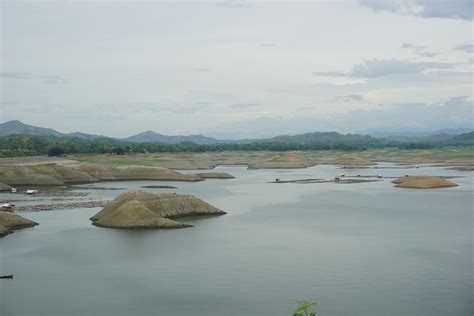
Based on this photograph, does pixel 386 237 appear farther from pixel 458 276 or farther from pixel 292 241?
pixel 458 276

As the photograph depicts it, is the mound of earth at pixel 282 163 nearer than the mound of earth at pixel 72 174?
No

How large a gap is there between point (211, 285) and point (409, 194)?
143 feet

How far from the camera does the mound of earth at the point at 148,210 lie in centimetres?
3828

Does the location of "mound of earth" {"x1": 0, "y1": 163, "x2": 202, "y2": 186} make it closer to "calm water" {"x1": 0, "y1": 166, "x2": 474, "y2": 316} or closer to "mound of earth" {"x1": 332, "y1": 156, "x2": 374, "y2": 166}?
"calm water" {"x1": 0, "y1": 166, "x2": 474, "y2": 316}

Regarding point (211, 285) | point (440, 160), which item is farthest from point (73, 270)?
point (440, 160)

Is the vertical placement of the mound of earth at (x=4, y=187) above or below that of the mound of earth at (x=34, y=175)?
below

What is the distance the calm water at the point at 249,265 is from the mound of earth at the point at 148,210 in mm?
1418

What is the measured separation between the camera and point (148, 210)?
129 feet

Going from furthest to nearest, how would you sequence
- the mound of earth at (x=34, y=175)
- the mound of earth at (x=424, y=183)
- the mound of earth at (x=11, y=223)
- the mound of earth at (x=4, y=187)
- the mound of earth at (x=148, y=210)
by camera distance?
the mound of earth at (x=34, y=175) < the mound of earth at (x=424, y=183) < the mound of earth at (x=4, y=187) < the mound of earth at (x=148, y=210) < the mound of earth at (x=11, y=223)

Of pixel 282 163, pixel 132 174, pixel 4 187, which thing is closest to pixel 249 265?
pixel 4 187

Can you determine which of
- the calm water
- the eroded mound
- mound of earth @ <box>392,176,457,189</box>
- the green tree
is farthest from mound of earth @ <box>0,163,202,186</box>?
the eroded mound

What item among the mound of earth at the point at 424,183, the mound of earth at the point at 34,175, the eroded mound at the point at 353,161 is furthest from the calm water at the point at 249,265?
the eroded mound at the point at 353,161

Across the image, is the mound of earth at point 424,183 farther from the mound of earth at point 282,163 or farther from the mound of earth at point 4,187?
the mound of earth at point 282,163

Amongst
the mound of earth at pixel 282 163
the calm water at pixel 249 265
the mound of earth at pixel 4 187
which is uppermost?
the mound of earth at pixel 282 163
